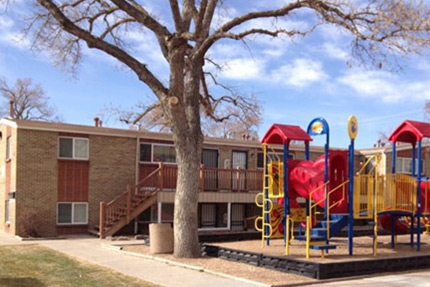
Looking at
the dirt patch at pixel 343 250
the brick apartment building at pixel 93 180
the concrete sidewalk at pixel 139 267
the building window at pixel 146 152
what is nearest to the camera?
the concrete sidewalk at pixel 139 267

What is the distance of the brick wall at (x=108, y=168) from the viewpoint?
23.8m

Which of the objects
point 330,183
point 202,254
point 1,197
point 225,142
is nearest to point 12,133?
point 1,197

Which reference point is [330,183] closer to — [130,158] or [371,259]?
[371,259]

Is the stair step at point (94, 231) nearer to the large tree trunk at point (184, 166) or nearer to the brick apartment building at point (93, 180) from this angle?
the brick apartment building at point (93, 180)

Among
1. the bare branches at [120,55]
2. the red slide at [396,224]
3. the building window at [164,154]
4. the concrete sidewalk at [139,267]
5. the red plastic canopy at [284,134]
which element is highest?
the bare branches at [120,55]

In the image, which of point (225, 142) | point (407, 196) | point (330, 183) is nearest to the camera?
point (330, 183)

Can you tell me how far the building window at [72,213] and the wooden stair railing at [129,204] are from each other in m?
1.16

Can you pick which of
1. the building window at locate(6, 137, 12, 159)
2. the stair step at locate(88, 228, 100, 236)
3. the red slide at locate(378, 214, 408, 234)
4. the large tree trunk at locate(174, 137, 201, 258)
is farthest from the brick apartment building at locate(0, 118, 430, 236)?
the red slide at locate(378, 214, 408, 234)

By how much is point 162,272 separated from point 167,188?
37.2 feet

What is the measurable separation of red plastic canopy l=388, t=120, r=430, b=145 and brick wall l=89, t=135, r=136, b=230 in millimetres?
12123

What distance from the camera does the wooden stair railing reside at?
22.2 meters

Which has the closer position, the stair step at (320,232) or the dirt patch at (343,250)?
the dirt patch at (343,250)

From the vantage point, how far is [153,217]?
82.6ft

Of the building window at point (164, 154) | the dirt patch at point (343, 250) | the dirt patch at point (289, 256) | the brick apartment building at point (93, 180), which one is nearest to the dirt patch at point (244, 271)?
the dirt patch at point (289, 256)
